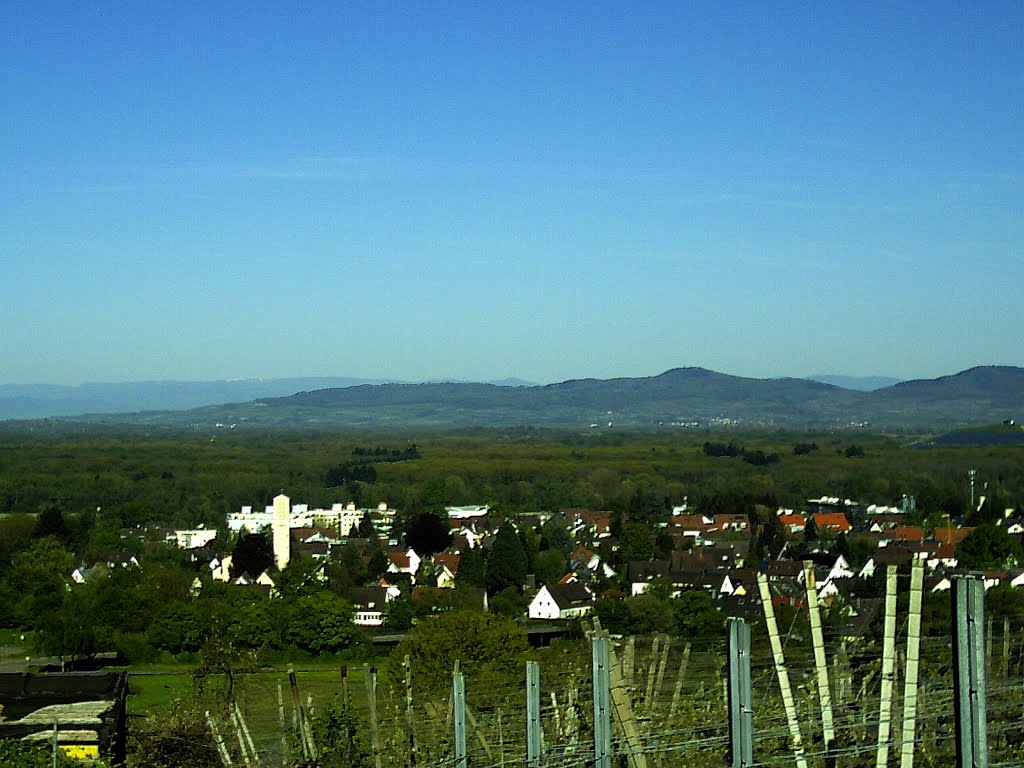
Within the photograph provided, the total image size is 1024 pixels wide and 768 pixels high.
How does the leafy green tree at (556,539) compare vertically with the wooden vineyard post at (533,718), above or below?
below

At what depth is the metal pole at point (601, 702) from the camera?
627 cm

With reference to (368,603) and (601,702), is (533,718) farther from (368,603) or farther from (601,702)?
(368,603)

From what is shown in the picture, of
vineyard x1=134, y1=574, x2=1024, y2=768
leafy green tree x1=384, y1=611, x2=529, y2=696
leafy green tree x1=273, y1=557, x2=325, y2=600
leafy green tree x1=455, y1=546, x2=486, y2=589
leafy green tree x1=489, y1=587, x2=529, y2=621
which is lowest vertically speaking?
leafy green tree x1=489, y1=587, x2=529, y2=621

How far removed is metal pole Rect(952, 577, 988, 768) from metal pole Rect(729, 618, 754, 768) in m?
1.15

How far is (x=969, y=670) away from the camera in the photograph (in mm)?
4688

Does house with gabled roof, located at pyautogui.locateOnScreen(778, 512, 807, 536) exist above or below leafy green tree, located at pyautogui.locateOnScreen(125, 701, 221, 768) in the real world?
below

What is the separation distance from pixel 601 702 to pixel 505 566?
37.6 metres

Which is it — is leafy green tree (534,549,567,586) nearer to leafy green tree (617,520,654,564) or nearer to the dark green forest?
leafy green tree (617,520,654,564)

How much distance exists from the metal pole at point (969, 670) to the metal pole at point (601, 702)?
5.94 ft

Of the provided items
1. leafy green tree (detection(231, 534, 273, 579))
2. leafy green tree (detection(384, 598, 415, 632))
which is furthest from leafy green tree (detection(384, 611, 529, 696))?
leafy green tree (detection(231, 534, 273, 579))

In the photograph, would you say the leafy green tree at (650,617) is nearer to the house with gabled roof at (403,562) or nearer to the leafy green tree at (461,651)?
the leafy green tree at (461,651)

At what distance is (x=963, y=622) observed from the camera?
465 cm

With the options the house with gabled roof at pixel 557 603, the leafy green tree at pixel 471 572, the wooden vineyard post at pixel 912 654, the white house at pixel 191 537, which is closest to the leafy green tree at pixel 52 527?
the white house at pixel 191 537

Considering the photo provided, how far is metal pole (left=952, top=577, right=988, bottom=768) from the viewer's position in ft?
15.1
